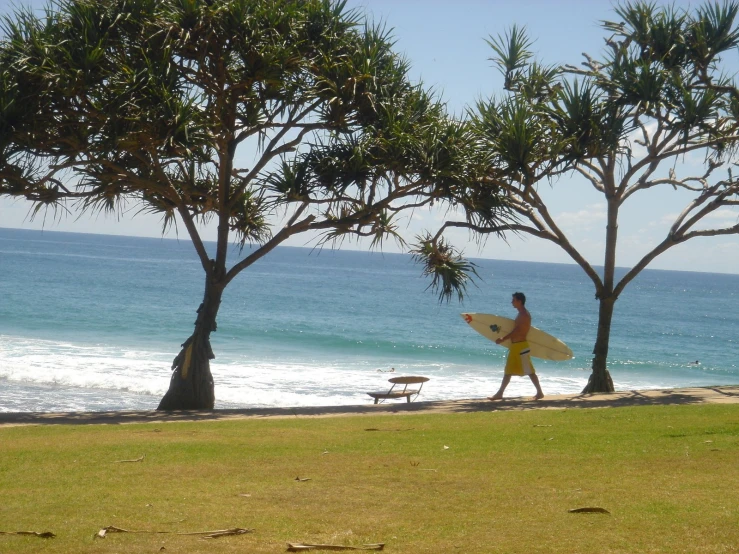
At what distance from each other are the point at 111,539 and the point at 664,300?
273ft

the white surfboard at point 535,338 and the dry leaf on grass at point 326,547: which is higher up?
the white surfboard at point 535,338

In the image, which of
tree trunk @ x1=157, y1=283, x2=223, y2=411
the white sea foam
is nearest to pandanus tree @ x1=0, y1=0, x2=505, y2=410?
tree trunk @ x1=157, y1=283, x2=223, y2=411

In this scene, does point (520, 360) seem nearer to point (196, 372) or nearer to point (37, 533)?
point (196, 372)

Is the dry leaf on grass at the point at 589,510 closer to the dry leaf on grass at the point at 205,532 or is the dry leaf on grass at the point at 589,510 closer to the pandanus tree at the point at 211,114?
the dry leaf on grass at the point at 205,532

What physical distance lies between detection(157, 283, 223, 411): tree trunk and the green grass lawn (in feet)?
12.7

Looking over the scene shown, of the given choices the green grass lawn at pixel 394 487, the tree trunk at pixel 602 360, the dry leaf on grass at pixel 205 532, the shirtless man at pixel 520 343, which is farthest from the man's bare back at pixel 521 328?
the dry leaf on grass at pixel 205 532

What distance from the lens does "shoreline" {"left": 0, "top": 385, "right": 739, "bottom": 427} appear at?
11.2 meters

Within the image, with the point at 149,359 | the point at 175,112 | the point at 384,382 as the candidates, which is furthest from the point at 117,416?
the point at 149,359

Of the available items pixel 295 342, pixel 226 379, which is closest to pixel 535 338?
pixel 226 379

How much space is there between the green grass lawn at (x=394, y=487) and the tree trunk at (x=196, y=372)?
386 centimetres

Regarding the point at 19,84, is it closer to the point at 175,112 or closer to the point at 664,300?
the point at 175,112

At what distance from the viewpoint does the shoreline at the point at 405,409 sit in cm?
1123

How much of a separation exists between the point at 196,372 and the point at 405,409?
3288 millimetres

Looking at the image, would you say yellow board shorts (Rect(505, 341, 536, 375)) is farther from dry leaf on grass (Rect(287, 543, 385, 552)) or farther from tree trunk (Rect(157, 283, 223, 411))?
dry leaf on grass (Rect(287, 543, 385, 552))
